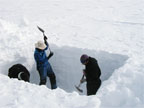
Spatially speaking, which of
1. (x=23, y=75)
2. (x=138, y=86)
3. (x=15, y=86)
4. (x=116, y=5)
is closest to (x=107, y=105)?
(x=138, y=86)

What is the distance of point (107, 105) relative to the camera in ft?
14.5

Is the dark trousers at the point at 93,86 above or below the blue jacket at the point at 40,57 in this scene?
below

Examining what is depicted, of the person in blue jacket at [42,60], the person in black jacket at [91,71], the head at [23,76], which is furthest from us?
the person in blue jacket at [42,60]

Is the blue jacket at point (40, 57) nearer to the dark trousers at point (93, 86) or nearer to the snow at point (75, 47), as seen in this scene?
the snow at point (75, 47)

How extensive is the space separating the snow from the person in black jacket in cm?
38

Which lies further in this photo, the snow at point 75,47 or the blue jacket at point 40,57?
the blue jacket at point 40,57

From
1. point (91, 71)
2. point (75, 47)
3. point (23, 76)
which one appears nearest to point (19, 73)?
point (23, 76)

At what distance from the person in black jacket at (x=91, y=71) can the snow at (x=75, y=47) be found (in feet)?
1.24

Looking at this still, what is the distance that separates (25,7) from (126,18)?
5992 mm

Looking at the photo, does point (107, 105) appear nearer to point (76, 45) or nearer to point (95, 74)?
point (95, 74)

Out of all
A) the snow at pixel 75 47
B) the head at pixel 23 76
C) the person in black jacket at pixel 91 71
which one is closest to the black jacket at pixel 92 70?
the person in black jacket at pixel 91 71

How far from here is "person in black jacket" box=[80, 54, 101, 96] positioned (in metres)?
5.79

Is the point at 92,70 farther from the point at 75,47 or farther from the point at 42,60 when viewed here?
the point at 75,47

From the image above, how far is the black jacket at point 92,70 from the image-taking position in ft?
19.1
